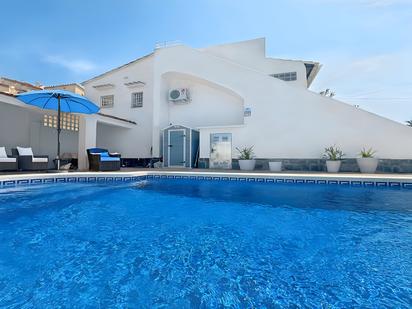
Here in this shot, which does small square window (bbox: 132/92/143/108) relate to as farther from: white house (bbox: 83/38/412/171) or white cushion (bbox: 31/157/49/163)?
white cushion (bbox: 31/157/49/163)

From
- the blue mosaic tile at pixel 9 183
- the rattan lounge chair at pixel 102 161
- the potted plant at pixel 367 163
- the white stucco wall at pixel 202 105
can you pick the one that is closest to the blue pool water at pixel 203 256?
the blue mosaic tile at pixel 9 183

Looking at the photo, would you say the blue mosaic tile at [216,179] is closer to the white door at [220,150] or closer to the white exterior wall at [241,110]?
the white exterior wall at [241,110]

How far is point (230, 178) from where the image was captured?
8188 millimetres

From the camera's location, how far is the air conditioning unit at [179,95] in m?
13.4

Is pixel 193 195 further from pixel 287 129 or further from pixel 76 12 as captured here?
pixel 76 12

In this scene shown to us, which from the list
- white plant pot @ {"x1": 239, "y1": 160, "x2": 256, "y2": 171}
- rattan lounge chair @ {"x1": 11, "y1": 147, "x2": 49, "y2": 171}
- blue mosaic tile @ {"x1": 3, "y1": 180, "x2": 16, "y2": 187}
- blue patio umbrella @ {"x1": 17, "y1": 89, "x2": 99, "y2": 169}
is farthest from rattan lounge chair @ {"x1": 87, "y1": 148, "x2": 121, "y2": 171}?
white plant pot @ {"x1": 239, "y1": 160, "x2": 256, "y2": 171}

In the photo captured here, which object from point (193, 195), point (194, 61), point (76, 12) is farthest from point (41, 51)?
point (193, 195)

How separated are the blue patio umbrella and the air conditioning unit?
5.67 m

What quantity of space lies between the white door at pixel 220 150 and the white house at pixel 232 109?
0.18 feet

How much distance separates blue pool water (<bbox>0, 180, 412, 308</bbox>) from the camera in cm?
156

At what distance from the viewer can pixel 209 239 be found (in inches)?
106

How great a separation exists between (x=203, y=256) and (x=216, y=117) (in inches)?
446

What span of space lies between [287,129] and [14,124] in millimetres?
13263

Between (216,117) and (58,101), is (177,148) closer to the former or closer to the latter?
(216,117)
